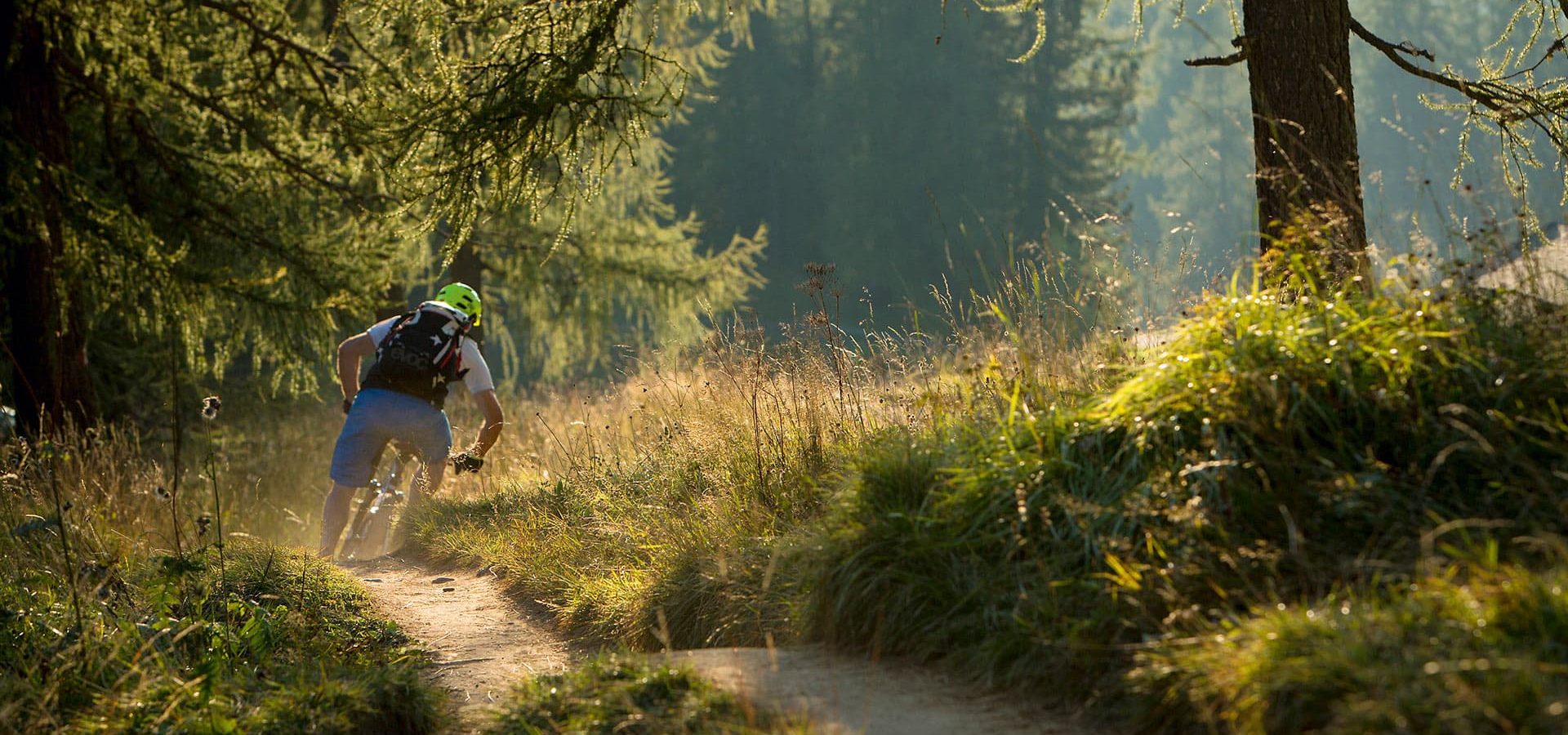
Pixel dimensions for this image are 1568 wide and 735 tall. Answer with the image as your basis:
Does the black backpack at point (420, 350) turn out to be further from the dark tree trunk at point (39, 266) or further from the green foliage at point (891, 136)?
the green foliage at point (891, 136)

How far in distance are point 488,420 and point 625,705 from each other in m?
5.62

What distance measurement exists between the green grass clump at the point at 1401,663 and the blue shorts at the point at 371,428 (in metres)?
6.56

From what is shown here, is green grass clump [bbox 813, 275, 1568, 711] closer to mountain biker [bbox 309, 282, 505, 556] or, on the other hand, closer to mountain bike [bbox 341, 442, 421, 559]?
mountain biker [bbox 309, 282, 505, 556]

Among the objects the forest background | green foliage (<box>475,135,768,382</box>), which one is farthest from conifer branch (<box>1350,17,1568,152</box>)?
green foliage (<box>475,135,768,382</box>)

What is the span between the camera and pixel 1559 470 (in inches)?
136

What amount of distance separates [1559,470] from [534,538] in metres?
5.80

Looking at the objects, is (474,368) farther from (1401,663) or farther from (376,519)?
(1401,663)

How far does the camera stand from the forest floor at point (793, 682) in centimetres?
348

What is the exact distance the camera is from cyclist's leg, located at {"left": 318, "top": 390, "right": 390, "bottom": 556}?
8570 mm

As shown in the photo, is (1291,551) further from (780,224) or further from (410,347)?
(780,224)

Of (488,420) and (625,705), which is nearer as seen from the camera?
(625,705)

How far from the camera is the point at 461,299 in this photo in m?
8.99

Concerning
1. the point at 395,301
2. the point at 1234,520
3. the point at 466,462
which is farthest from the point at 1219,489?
the point at 395,301

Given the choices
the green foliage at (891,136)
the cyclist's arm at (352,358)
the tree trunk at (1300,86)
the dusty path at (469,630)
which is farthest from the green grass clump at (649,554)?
the green foliage at (891,136)
